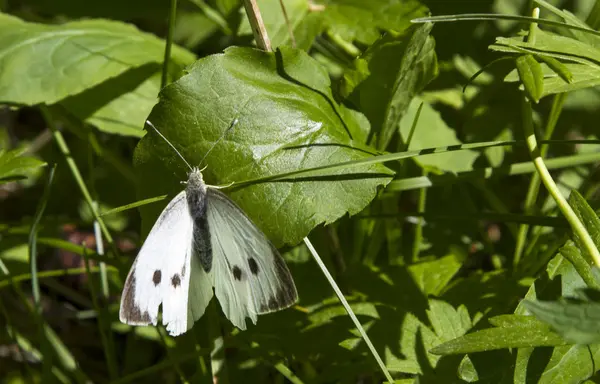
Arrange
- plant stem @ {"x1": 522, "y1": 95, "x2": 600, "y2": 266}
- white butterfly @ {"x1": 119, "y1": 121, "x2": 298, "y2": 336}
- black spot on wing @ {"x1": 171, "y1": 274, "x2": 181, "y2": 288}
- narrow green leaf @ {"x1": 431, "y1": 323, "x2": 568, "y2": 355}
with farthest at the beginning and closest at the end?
black spot on wing @ {"x1": 171, "y1": 274, "x2": 181, "y2": 288}
white butterfly @ {"x1": 119, "y1": 121, "x2": 298, "y2": 336}
plant stem @ {"x1": 522, "y1": 95, "x2": 600, "y2": 266}
narrow green leaf @ {"x1": 431, "y1": 323, "x2": 568, "y2": 355}

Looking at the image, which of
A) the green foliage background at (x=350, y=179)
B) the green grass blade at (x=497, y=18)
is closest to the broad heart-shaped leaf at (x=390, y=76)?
the green foliage background at (x=350, y=179)

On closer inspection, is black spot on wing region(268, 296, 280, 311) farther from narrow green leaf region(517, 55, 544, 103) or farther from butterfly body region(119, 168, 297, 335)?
narrow green leaf region(517, 55, 544, 103)

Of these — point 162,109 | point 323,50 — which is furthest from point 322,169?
point 323,50

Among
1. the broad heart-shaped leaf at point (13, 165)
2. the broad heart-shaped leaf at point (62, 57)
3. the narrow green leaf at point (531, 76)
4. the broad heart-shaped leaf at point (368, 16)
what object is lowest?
the narrow green leaf at point (531, 76)

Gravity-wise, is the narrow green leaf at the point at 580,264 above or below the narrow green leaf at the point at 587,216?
below

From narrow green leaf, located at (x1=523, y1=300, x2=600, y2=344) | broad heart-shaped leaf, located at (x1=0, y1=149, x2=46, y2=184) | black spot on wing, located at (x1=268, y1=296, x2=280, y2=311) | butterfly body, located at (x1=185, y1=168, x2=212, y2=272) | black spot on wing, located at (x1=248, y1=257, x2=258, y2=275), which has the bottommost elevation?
black spot on wing, located at (x1=268, y1=296, x2=280, y2=311)

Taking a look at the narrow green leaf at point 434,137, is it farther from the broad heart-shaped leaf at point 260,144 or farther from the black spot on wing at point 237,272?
the black spot on wing at point 237,272

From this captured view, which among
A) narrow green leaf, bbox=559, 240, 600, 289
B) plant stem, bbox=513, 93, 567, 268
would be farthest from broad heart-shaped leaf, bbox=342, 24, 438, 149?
narrow green leaf, bbox=559, 240, 600, 289
